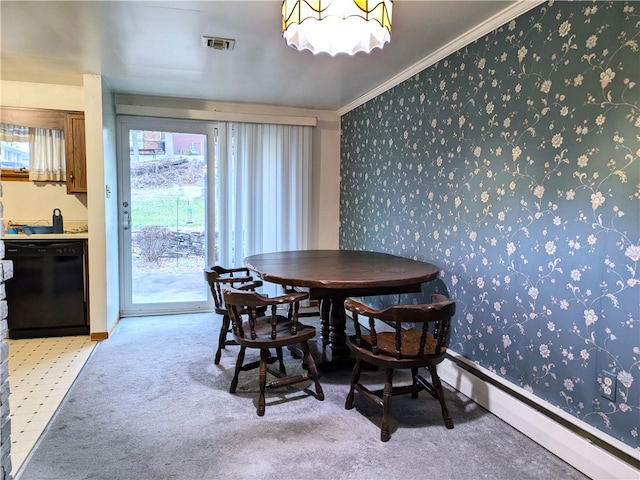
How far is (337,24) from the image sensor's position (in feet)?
6.29

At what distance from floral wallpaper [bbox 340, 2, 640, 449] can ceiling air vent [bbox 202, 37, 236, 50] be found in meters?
1.44

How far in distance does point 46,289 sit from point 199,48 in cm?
246

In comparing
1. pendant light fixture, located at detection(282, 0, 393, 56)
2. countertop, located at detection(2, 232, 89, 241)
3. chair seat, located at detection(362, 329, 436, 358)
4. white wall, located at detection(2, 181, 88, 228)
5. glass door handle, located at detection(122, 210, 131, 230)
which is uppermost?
pendant light fixture, located at detection(282, 0, 393, 56)

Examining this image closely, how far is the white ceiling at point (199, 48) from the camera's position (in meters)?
2.27

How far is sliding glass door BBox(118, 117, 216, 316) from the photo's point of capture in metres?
4.19

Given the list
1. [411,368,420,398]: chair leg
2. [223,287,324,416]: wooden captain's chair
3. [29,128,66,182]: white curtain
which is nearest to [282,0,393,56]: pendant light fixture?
[223,287,324,416]: wooden captain's chair

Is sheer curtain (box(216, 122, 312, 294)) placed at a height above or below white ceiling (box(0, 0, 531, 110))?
below

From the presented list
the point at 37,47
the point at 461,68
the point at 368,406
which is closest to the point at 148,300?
the point at 37,47

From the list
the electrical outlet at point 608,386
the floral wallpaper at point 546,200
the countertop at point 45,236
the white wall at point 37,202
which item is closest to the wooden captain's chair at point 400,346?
the floral wallpaper at point 546,200

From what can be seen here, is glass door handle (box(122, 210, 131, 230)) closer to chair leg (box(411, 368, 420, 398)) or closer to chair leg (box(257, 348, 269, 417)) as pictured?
chair leg (box(257, 348, 269, 417))

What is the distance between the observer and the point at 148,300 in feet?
14.3

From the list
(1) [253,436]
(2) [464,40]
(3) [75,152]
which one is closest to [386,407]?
(1) [253,436]

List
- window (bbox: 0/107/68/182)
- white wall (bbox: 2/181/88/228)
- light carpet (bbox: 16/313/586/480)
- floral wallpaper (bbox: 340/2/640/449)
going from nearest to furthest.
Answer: floral wallpaper (bbox: 340/2/640/449)
light carpet (bbox: 16/313/586/480)
window (bbox: 0/107/68/182)
white wall (bbox: 2/181/88/228)

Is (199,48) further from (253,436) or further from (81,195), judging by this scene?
(253,436)
